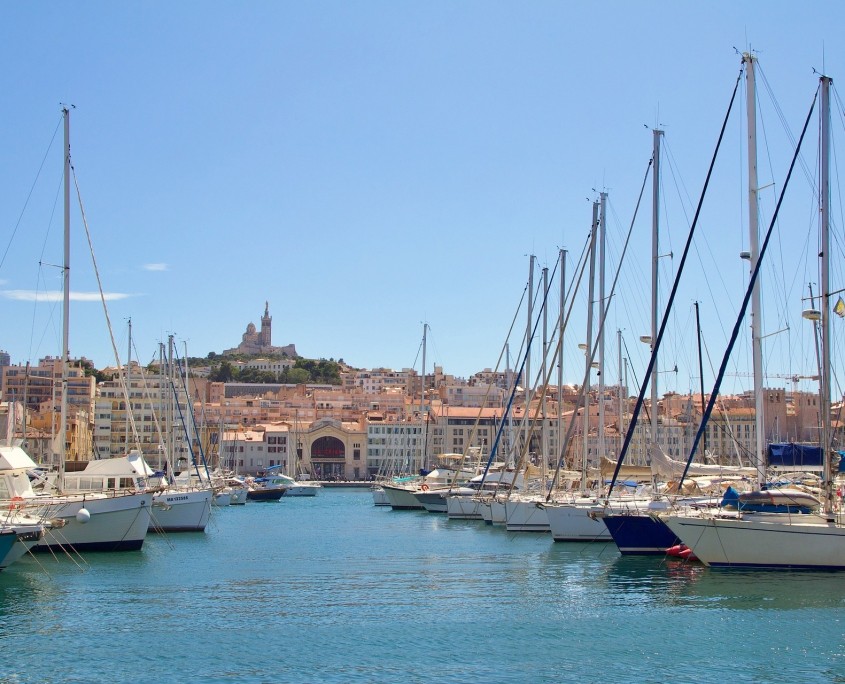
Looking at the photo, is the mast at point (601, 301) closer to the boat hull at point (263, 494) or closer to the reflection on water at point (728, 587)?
the reflection on water at point (728, 587)

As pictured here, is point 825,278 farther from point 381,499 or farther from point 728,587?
point 381,499

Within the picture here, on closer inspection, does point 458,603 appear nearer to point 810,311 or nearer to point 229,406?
point 810,311

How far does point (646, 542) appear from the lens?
1299 inches

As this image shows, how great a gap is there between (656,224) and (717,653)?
1845 centimetres

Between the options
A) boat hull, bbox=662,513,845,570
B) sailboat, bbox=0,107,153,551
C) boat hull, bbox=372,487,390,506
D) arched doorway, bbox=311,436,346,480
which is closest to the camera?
boat hull, bbox=662,513,845,570

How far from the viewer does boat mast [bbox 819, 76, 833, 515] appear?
89.7 ft

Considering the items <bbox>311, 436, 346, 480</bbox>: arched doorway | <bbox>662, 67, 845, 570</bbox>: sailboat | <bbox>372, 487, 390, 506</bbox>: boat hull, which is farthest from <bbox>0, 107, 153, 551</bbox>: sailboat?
<bbox>311, 436, 346, 480</bbox>: arched doorway

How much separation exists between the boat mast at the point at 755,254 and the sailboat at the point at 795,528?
2.97 feet

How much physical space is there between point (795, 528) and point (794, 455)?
29.8 ft

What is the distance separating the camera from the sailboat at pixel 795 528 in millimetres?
27047

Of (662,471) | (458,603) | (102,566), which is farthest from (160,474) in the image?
(458,603)

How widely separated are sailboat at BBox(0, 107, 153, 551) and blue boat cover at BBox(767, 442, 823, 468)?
20.3m

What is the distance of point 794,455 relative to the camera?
35750 mm

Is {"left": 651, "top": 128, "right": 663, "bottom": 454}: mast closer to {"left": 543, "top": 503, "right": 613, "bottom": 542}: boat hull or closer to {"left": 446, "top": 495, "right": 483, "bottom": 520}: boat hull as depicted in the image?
{"left": 543, "top": 503, "right": 613, "bottom": 542}: boat hull
